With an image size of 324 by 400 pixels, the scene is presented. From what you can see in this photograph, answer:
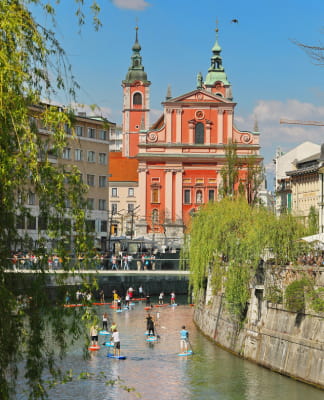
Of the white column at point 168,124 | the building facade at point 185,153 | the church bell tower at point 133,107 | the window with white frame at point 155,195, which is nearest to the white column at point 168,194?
the building facade at point 185,153

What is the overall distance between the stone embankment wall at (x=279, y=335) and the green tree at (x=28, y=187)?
18.7 meters

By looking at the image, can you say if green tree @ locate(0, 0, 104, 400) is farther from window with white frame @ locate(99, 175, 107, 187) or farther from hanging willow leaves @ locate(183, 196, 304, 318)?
window with white frame @ locate(99, 175, 107, 187)

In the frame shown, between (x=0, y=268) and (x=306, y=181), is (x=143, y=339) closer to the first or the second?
(x=0, y=268)

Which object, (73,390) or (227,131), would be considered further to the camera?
(227,131)

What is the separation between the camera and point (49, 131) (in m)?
15.0

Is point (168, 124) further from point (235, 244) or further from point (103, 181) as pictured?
point (235, 244)

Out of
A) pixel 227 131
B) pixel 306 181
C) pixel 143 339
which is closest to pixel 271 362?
pixel 143 339

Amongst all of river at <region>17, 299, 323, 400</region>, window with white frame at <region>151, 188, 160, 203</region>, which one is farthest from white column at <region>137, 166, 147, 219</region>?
river at <region>17, 299, 323, 400</region>

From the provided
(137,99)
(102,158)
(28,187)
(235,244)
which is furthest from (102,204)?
(28,187)

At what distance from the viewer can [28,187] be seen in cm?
1455

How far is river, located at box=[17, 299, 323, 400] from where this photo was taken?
31.7 meters

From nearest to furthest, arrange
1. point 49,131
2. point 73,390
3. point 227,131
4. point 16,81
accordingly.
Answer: point 16,81 → point 49,131 → point 73,390 → point 227,131

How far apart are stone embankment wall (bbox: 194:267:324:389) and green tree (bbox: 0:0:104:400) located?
18.7 metres

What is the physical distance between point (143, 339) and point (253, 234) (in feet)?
31.0
